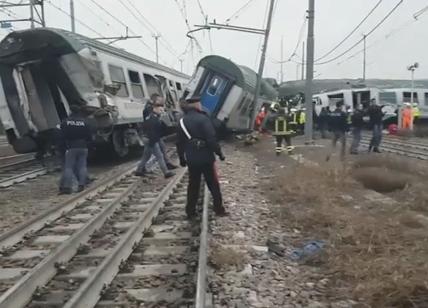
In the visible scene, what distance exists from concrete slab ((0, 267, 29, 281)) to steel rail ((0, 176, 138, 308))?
0.88 ft

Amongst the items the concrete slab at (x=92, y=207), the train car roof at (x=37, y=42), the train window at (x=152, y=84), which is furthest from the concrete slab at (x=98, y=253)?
the train window at (x=152, y=84)

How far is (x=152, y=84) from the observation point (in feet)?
60.2

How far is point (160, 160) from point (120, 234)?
5.11 m

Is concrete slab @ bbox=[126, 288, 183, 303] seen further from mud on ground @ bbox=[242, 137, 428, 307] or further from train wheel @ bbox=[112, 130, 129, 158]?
train wheel @ bbox=[112, 130, 129, 158]

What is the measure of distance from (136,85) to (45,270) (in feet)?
38.2

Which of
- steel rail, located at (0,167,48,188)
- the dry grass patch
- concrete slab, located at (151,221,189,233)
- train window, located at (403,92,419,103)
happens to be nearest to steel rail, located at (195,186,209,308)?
the dry grass patch

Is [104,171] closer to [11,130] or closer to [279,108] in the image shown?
[11,130]

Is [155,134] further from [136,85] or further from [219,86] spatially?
[219,86]

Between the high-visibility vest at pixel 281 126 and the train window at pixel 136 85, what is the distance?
4.09 m

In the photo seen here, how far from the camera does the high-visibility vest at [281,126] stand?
54.6ft

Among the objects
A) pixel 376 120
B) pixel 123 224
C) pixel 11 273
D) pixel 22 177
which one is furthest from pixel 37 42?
pixel 376 120

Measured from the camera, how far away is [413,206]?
8.30m

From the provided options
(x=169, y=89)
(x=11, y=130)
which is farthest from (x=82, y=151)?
(x=169, y=89)

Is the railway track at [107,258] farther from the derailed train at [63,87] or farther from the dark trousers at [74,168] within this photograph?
the derailed train at [63,87]
